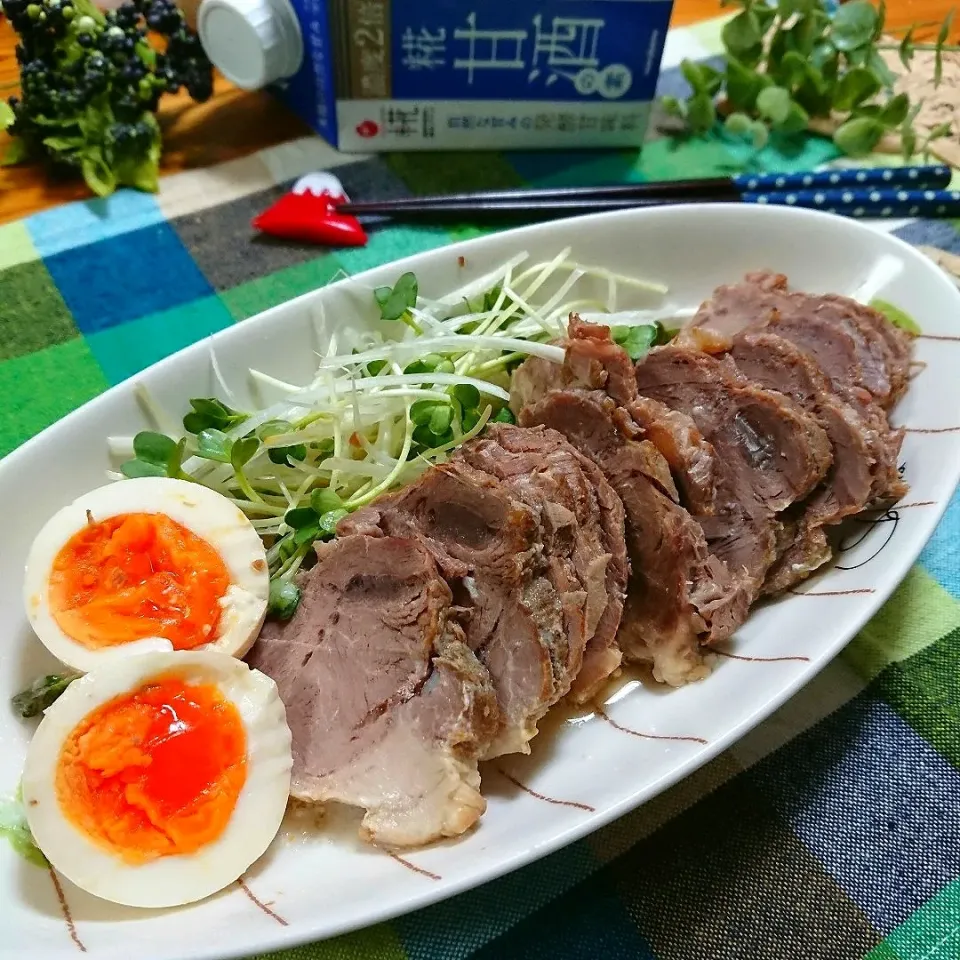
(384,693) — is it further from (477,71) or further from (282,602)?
(477,71)

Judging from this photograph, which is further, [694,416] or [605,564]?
[694,416]

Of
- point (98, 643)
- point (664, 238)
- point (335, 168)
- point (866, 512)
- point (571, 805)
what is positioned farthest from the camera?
point (335, 168)

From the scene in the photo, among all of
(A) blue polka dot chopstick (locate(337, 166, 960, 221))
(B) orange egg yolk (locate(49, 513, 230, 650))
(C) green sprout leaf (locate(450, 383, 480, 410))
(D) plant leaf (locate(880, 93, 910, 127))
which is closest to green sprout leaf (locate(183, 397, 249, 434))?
(B) orange egg yolk (locate(49, 513, 230, 650))

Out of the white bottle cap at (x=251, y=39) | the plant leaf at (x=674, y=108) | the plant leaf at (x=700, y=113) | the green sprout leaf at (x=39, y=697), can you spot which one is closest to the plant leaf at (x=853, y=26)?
the plant leaf at (x=700, y=113)

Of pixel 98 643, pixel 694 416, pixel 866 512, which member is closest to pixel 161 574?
pixel 98 643

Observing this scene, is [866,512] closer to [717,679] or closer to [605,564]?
[717,679]

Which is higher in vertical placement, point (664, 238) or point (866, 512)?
point (664, 238)

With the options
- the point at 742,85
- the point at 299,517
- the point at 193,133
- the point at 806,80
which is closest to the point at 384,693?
the point at 299,517
